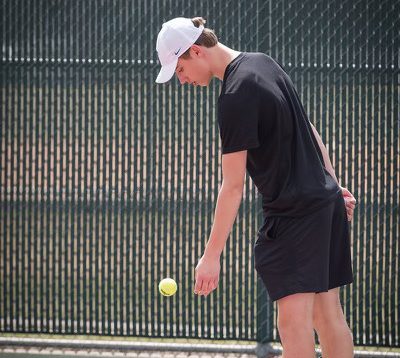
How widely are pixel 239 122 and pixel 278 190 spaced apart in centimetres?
43

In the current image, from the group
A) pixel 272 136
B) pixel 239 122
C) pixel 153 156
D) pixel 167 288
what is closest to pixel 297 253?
pixel 272 136

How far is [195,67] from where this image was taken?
152 inches

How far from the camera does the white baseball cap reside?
3.80 m

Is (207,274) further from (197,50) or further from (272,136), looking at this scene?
(197,50)

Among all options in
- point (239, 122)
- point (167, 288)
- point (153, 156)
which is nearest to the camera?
point (239, 122)

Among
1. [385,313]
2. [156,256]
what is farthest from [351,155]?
[156,256]

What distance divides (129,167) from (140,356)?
1.24 meters

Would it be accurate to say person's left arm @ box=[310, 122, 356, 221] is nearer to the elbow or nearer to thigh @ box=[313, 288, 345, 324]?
thigh @ box=[313, 288, 345, 324]

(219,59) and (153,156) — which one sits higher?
(219,59)

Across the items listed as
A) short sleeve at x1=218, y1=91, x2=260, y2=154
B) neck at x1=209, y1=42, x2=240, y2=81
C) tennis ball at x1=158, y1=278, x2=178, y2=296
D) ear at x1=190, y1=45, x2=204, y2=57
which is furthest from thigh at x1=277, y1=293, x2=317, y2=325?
tennis ball at x1=158, y1=278, x2=178, y2=296

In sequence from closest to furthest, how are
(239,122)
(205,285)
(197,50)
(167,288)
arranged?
(239,122) → (205,285) → (197,50) → (167,288)

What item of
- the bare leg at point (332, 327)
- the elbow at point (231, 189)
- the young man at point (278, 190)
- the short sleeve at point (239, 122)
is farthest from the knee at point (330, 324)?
the short sleeve at point (239, 122)

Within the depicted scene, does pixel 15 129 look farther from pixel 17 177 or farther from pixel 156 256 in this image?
pixel 156 256

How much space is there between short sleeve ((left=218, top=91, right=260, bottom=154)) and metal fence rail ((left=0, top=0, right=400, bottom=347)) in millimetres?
2057
